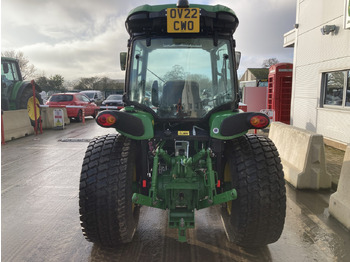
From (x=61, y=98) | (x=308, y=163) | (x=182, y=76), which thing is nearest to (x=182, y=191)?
(x=182, y=76)

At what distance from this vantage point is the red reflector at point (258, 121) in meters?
2.83

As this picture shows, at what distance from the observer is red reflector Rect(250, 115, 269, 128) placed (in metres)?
2.83

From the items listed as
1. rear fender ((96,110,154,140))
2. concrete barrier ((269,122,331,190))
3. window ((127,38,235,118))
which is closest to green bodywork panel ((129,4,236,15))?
window ((127,38,235,118))

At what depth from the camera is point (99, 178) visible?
290 cm

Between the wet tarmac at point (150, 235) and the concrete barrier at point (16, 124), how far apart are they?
537 cm

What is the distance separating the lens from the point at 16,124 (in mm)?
10758

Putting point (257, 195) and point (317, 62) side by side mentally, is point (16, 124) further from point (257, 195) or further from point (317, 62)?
point (317, 62)

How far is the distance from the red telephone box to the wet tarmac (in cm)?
750

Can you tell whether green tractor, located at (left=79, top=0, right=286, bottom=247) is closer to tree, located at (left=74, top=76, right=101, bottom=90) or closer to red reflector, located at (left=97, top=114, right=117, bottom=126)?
red reflector, located at (left=97, top=114, right=117, bottom=126)

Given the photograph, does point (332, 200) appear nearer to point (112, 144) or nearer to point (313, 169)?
point (313, 169)

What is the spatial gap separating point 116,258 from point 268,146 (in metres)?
1.96

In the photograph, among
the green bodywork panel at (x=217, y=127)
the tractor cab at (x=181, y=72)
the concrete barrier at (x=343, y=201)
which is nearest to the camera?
the green bodywork panel at (x=217, y=127)

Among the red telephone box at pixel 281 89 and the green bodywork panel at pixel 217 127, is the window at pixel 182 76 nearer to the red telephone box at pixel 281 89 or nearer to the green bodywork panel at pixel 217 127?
the green bodywork panel at pixel 217 127

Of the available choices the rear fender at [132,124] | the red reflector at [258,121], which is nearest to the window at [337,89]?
the red reflector at [258,121]
